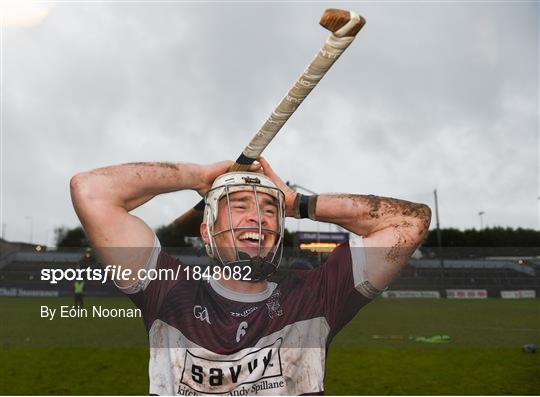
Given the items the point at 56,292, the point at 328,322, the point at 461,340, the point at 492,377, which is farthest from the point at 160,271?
the point at 56,292

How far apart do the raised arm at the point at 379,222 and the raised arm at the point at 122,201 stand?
64 centimetres

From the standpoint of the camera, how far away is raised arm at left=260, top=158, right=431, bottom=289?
2.98 metres

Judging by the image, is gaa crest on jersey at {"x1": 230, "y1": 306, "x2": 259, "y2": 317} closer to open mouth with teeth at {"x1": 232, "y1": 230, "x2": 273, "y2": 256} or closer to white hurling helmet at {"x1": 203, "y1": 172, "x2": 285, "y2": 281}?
white hurling helmet at {"x1": 203, "y1": 172, "x2": 285, "y2": 281}

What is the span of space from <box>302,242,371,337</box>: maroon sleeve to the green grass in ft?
8.91

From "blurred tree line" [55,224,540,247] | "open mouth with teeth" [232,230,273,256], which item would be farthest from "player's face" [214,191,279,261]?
"blurred tree line" [55,224,540,247]

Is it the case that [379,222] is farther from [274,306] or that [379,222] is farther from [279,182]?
[274,306]

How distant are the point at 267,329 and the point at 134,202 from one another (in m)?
1.09

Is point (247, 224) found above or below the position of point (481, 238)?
below

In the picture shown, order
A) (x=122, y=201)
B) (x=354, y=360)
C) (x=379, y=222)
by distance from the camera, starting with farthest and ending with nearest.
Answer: (x=354, y=360), (x=379, y=222), (x=122, y=201)

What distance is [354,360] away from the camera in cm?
1116

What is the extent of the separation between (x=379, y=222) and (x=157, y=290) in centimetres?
143

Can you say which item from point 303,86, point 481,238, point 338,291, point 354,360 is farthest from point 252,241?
point 481,238

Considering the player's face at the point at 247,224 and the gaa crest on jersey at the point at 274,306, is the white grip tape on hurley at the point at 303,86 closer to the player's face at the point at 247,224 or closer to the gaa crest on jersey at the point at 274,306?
the player's face at the point at 247,224

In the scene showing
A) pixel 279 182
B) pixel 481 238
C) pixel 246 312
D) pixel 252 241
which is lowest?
pixel 246 312
